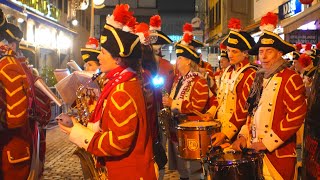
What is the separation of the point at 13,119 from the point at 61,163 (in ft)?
17.2

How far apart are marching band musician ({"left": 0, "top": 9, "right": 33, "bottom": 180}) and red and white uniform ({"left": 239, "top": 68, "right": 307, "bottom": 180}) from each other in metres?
2.37

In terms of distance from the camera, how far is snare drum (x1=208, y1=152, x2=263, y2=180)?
3.90 meters

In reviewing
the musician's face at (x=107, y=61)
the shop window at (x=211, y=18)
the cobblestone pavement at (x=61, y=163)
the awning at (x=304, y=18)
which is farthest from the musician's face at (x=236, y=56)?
the shop window at (x=211, y=18)

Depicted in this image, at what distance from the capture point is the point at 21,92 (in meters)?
4.32

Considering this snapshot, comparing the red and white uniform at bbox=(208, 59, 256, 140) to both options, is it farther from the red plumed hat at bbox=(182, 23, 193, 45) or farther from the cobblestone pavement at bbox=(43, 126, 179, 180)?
the cobblestone pavement at bbox=(43, 126, 179, 180)

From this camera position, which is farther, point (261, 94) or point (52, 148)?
point (52, 148)

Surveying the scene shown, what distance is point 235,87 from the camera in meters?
5.72

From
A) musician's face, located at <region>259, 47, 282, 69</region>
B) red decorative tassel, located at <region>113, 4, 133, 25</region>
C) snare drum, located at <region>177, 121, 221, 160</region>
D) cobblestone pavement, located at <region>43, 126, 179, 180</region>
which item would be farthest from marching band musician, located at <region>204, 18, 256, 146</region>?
cobblestone pavement, located at <region>43, 126, 179, 180</region>

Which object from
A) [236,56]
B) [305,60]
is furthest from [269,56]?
[305,60]

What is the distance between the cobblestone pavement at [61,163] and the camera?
8.16m

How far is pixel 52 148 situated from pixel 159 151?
22.0 ft

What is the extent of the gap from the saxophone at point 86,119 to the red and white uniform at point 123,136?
0.94 ft

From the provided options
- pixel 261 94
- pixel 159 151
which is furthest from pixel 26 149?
pixel 261 94

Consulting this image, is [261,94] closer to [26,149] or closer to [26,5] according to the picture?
[26,149]
